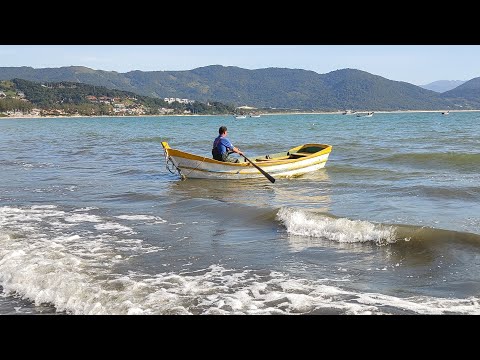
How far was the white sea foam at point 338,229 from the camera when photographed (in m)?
9.48

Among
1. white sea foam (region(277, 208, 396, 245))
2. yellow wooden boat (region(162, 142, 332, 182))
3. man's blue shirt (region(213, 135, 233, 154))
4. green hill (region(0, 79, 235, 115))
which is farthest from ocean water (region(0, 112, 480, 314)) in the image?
green hill (region(0, 79, 235, 115))

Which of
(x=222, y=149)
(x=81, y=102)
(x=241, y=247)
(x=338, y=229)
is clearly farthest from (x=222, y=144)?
(x=81, y=102)

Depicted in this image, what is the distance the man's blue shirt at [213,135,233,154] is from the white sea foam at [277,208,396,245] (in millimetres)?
7476

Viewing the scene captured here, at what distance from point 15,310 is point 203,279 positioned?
7.84 feet

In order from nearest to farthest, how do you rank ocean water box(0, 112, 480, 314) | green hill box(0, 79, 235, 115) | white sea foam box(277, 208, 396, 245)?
ocean water box(0, 112, 480, 314), white sea foam box(277, 208, 396, 245), green hill box(0, 79, 235, 115)

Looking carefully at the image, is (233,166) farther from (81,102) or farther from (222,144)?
(81,102)

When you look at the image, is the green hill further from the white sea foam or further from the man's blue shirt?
the white sea foam

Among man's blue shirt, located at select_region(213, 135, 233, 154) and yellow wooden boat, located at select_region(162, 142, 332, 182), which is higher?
man's blue shirt, located at select_region(213, 135, 233, 154)

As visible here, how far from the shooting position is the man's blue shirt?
59.1 feet

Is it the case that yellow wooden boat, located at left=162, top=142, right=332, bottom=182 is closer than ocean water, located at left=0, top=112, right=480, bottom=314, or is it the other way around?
ocean water, located at left=0, top=112, right=480, bottom=314

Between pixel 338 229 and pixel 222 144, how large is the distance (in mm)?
8924

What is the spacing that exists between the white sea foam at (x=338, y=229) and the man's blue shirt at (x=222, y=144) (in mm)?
7476
